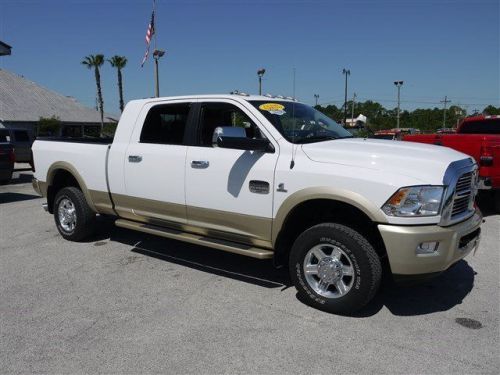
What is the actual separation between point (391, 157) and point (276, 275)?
Answer: 2014 millimetres

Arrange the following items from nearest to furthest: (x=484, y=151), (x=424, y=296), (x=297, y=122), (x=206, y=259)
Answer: (x=424, y=296), (x=297, y=122), (x=206, y=259), (x=484, y=151)

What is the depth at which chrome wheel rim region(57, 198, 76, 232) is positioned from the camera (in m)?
6.43

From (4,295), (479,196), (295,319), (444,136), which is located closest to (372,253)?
(295,319)

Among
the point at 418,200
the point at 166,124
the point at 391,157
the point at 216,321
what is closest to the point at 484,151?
the point at 391,157

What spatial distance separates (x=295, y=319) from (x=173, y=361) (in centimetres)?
118

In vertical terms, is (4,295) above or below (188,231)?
below

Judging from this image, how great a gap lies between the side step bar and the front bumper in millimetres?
1208

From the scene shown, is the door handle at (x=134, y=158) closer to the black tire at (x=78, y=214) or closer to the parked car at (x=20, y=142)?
the black tire at (x=78, y=214)

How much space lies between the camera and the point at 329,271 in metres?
4.02

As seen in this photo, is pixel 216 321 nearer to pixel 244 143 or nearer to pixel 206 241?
pixel 206 241

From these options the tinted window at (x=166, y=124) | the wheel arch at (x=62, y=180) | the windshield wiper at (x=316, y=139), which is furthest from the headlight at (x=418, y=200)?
the wheel arch at (x=62, y=180)

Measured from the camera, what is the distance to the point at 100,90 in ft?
171

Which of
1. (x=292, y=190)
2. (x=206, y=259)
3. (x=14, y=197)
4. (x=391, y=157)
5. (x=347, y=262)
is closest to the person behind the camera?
(x=391, y=157)

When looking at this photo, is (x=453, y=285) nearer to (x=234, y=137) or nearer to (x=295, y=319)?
(x=295, y=319)
